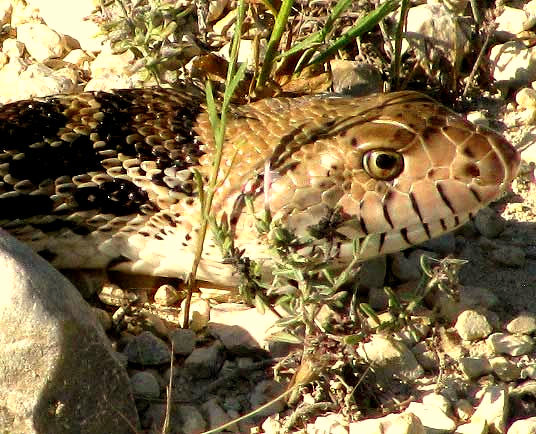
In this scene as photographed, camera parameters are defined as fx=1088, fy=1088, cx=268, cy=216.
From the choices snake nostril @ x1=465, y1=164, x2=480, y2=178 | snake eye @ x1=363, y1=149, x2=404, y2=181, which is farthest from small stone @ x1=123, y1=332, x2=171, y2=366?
snake nostril @ x1=465, y1=164, x2=480, y2=178

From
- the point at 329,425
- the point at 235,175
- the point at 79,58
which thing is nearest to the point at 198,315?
the point at 235,175

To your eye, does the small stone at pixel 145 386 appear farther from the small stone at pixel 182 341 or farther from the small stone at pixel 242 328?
the small stone at pixel 242 328

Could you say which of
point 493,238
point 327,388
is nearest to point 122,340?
point 327,388

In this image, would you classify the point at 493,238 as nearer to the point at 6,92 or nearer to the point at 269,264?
the point at 269,264

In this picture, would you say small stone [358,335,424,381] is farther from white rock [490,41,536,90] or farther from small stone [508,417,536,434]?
white rock [490,41,536,90]

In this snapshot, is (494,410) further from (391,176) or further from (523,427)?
(391,176)

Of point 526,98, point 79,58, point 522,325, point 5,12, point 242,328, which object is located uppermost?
point 5,12

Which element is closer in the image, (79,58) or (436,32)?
(436,32)

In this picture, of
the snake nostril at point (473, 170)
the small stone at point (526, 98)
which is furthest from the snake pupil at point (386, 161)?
the small stone at point (526, 98)
